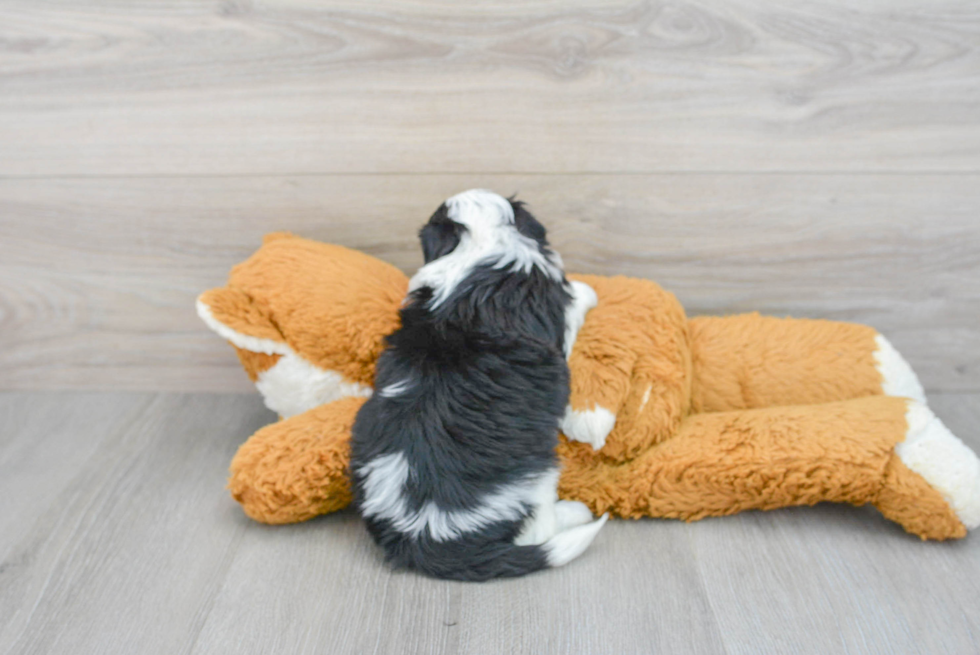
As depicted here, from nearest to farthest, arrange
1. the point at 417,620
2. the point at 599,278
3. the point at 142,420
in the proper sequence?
the point at 417,620
the point at 599,278
the point at 142,420

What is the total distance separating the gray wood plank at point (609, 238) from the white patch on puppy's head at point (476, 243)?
28cm

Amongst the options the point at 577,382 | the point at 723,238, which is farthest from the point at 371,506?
the point at 723,238

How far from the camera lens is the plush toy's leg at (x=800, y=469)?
118cm

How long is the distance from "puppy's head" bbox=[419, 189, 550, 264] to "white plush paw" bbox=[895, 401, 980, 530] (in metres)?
0.66

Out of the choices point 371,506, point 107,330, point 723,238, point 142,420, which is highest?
point 723,238

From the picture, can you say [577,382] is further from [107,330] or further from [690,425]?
[107,330]

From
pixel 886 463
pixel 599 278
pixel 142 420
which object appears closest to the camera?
pixel 886 463

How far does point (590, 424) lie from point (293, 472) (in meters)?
0.49

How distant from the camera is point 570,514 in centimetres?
124

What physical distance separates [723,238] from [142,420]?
4.27 ft

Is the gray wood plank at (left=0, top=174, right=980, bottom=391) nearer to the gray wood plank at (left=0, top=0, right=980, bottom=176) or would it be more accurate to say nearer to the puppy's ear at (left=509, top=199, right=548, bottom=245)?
the gray wood plank at (left=0, top=0, right=980, bottom=176)

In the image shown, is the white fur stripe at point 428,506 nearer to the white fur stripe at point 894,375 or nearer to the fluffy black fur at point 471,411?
the fluffy black fur at point 471,411

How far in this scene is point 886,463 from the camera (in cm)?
120

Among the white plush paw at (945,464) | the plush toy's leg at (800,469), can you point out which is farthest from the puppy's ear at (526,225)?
the white plush paw at (945,464)
